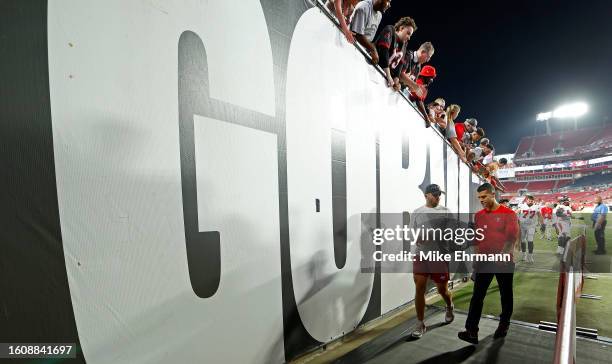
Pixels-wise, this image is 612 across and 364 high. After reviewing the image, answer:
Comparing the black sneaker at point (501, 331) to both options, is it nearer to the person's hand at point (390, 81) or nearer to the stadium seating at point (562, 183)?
the person's hand at point (390, 81)

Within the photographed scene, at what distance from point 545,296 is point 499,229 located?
2643 millimetres

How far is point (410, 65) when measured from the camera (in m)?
5.02

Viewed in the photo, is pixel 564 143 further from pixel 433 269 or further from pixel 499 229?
pixel 433 269

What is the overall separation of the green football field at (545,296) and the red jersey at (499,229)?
131cm

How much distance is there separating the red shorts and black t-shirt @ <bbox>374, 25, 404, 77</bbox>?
2.52m

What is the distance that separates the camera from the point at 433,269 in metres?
3.26

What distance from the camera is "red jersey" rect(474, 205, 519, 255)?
3104mm

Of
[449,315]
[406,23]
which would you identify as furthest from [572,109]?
[449,315]

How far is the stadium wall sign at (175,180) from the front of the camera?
1262 mm

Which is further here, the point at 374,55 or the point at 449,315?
the point at 374,55

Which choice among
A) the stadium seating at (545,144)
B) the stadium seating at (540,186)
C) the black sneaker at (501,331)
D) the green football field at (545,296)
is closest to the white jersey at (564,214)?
the green football field at (545,296)

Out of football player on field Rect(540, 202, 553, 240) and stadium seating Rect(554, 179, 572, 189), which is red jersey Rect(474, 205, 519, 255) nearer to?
football player on field Rect(540, 202, 553, 240)

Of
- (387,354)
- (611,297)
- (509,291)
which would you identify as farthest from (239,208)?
(611,297)

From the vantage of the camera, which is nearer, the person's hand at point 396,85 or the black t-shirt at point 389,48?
the black t-shirt at point 389,48
